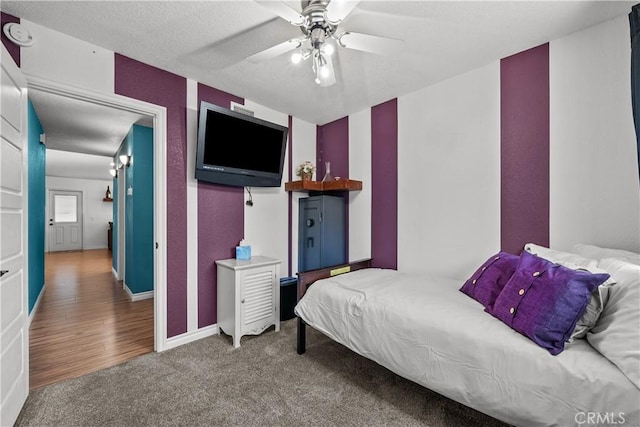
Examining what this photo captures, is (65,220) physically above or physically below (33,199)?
below

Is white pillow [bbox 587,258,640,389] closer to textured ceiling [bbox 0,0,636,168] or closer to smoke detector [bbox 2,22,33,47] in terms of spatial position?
textured ceiling [bbox 0,0,636,168]

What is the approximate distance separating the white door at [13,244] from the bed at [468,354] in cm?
171

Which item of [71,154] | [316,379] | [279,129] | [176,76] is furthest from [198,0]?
[71,154]

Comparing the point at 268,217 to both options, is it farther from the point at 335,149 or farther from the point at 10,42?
the point at 10,42

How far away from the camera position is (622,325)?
1.10 metres

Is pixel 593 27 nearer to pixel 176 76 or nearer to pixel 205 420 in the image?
pixel 176 76

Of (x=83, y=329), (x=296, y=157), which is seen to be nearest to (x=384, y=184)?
(x=296, y=157)

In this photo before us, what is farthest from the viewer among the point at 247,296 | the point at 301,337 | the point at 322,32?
the point at 247,296

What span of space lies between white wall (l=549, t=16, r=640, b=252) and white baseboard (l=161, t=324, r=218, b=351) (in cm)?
303

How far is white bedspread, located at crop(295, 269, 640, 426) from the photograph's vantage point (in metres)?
1.06

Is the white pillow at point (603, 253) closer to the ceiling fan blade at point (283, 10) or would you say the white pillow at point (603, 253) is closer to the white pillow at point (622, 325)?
the white pillow at point (622, 325)

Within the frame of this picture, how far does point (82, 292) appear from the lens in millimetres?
4145

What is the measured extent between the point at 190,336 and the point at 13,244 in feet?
4.90

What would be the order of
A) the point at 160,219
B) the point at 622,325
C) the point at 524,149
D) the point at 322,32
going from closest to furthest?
the point at 622,325, the point at 322,32, the point at 524,149, the point at 160,219
